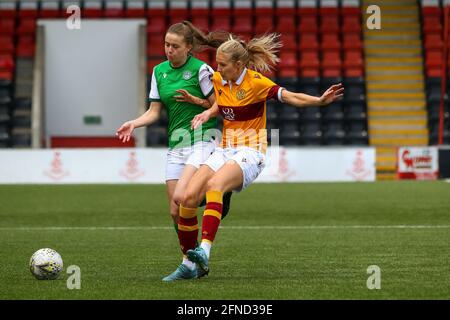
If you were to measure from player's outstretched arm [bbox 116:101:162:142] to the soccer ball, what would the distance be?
3.51 feet

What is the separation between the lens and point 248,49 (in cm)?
804

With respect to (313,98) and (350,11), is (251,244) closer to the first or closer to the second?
(313,98)

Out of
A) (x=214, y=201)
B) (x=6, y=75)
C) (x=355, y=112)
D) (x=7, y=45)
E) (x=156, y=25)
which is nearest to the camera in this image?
(x=214, y=201)

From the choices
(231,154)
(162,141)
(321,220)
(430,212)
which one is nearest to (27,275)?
(231,154)

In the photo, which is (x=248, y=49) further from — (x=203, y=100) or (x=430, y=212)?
(x=430, y=212)

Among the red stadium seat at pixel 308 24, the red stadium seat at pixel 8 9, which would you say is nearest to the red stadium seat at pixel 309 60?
the red stadium seat at pixel 308 24

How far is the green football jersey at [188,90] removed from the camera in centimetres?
821

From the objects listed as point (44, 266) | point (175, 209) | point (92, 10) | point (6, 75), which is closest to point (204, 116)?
point (175, 209)

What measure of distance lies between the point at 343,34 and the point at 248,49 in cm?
2218

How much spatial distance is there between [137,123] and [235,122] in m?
0.80

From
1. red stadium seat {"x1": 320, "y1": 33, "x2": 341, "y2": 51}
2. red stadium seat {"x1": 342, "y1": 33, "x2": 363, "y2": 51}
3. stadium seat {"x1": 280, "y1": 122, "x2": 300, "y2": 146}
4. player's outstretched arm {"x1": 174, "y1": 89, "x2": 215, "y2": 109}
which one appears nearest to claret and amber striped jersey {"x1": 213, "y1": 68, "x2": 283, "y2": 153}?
player's outstretched arm {"x1": 174, "y1": 89, "x2": 215, "y2": 109}

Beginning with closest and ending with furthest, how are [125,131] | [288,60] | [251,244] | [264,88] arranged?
1. [264,88]
2. [125,131]
3. [251,244]
4. [288,60]

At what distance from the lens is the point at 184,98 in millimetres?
8055

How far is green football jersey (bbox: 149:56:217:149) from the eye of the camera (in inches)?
323
